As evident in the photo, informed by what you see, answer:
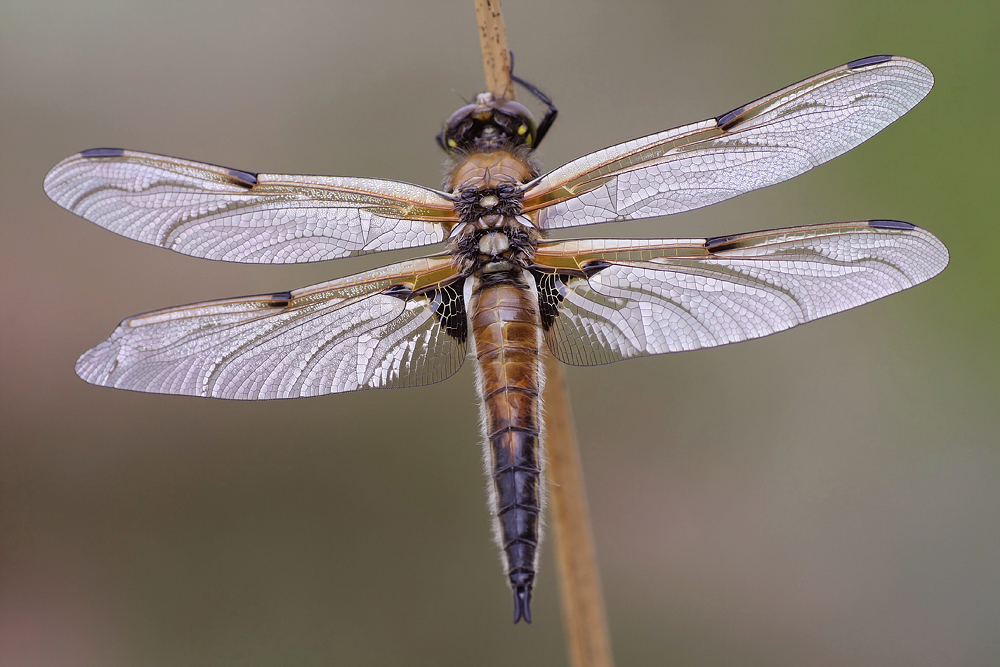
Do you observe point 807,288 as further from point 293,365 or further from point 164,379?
point 164,379

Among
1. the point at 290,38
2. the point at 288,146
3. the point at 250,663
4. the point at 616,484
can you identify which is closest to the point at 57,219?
the point at 288,146

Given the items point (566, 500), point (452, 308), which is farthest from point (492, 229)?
point (566, 500)

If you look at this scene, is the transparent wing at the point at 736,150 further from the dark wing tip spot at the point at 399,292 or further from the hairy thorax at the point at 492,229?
the dark wing tip spot at the point at 399,292

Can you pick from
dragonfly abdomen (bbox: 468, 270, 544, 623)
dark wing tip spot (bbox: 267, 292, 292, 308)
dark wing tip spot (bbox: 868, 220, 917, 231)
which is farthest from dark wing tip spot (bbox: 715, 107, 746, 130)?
dark wing tip spot (bbox: 267, 292, 292, 308)

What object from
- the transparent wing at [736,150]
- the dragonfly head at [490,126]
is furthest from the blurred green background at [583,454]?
the transparent wing at [736,150]

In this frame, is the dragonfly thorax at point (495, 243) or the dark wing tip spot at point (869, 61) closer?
the dark wing tip spot at point (869, 61)

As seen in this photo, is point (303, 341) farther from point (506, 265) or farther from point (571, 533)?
point (571, 533)
